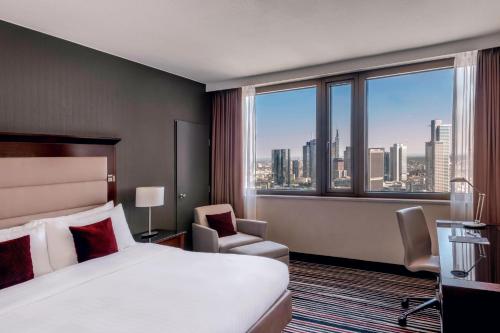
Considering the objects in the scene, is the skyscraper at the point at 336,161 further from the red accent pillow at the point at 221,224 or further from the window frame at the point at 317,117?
the red accent pillow at the point at 221,224

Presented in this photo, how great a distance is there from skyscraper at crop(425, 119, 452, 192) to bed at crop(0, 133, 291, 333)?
7.96 feet

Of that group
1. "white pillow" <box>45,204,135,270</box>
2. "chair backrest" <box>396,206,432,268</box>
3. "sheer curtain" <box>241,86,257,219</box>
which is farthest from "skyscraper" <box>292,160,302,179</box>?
"white pillow" <box>45,204,135,270</box>

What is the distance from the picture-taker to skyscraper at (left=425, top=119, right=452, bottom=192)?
145 inches

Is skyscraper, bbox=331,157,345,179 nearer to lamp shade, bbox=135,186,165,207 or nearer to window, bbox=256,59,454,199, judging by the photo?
window, bbox=256,59,454,199

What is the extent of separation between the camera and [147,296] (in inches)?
72.2

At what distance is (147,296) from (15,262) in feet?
3.32

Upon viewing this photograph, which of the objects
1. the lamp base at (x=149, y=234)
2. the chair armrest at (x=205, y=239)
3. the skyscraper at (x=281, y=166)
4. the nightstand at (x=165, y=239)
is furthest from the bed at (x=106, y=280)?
the skyscraper at (x=281, y=166)

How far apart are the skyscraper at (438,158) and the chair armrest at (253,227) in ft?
6.93

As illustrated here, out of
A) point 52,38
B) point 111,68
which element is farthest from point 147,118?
point 52,38

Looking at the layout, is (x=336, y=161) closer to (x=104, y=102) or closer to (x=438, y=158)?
(x=438, y=158)

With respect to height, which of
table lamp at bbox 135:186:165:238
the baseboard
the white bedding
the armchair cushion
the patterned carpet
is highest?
table lamp at bbox 135:186:165:238

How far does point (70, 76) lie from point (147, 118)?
103 cm

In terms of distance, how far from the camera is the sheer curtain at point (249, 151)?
4.75 meters

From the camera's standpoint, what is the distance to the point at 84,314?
5.34 feet
